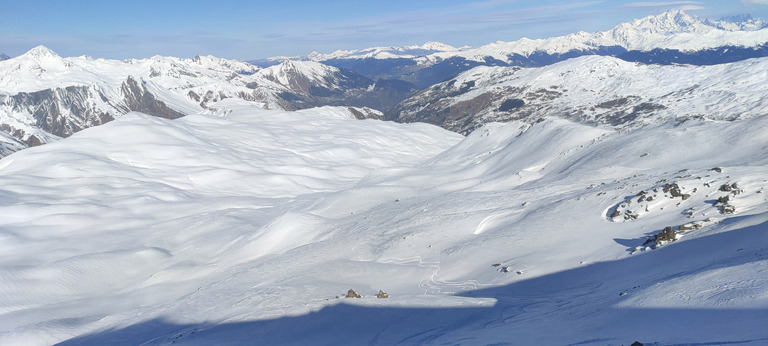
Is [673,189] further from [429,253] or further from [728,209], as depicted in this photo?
[429,253]

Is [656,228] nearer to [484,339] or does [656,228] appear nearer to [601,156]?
[484,339]

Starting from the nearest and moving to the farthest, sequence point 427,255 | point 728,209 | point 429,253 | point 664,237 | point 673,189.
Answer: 1. point 664,237
2. point 728,209
3. point 673,189
4. point 427,255
5. point 429,253

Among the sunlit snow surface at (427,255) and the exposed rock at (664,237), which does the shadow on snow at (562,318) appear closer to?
the sunlit snow surface at (427,255)

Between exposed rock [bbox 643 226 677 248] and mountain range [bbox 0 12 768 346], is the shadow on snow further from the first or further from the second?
exposed rock [bbox 643 226 677 248]

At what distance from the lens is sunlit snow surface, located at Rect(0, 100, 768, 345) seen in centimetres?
1448

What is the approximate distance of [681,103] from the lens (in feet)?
575

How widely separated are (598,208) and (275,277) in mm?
17960

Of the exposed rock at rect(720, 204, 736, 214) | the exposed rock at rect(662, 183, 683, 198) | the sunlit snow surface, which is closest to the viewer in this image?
the sunlit snow surface

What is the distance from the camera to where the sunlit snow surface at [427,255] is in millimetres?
14484

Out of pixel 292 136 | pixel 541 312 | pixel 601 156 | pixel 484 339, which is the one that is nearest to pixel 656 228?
pixel 541 312

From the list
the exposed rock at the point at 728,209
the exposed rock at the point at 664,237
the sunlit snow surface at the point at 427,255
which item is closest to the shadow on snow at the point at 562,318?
the sunlit snow surface at the point at 427,255

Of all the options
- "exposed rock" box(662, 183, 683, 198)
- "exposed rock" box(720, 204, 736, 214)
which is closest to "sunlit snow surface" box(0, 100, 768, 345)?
"exposed rock" box(720, 204, 736, 214)

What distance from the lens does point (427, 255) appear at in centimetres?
2758

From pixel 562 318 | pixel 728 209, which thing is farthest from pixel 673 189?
pixel 562 318
